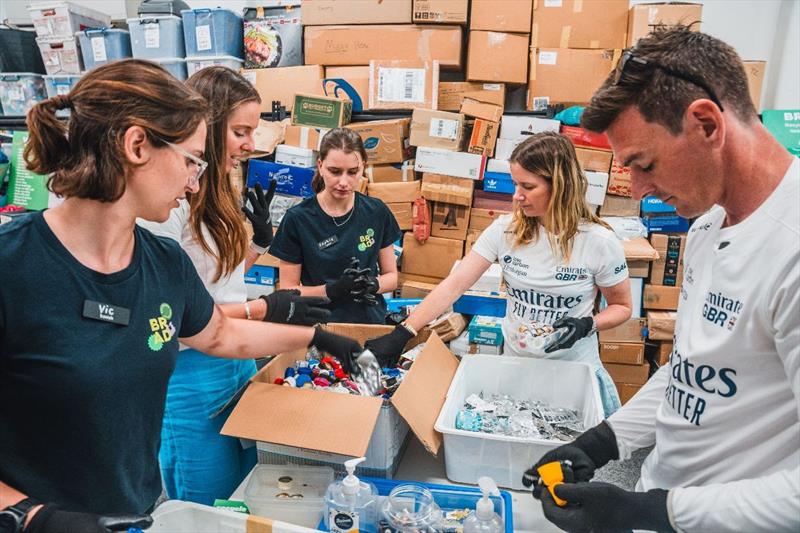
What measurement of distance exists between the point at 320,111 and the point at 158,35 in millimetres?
1609

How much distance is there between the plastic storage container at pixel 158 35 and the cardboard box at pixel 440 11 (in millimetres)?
1862

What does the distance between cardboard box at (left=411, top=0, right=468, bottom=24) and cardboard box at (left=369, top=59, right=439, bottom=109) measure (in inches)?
13.7

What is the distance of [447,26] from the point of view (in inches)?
154

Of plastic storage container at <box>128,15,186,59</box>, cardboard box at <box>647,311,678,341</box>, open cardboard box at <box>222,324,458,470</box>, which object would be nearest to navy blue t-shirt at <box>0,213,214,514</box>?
open cardboard box at <box>222,324,458,470</box>

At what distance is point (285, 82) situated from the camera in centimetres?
404

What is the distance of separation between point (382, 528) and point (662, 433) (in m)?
0.60

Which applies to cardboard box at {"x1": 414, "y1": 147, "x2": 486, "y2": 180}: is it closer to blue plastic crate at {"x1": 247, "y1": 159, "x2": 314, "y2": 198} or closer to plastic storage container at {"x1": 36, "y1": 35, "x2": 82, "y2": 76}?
blue plastic crate at {"x1": 247, "y1": 159, "x2": 314, "y2": 198}

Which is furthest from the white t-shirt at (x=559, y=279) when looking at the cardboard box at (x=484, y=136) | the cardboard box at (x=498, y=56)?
the cardboard box at (x=498, y=56)

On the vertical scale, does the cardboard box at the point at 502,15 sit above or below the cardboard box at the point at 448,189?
above

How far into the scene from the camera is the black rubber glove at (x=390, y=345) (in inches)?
64.0

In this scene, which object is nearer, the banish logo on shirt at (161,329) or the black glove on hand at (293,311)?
the banish logo on shirt at (161,329)

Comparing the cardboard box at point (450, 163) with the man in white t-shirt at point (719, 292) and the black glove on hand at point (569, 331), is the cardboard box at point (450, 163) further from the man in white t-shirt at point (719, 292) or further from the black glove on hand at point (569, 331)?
the man in white t-shirt at point (719, 292)

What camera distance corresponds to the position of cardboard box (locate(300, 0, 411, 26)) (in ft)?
12.8

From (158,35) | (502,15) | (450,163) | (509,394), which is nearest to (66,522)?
(509,394)
